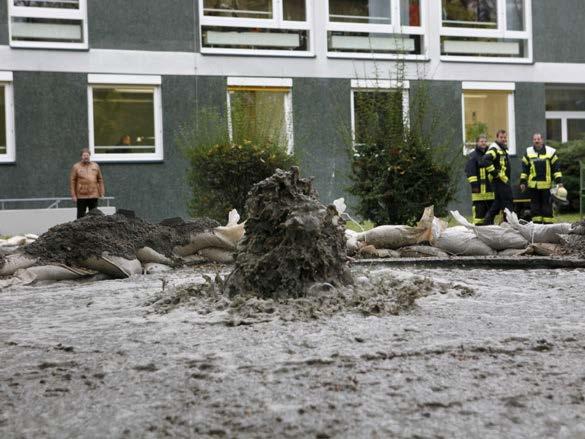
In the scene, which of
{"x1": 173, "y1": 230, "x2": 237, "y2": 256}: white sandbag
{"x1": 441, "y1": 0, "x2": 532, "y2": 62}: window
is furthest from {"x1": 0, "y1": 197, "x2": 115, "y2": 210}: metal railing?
{"x1": 441, "y1": 0, "x2": 532, "y2": 62}: window

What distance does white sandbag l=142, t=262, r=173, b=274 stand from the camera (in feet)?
30.4

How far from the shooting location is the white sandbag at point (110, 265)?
8.85 meters

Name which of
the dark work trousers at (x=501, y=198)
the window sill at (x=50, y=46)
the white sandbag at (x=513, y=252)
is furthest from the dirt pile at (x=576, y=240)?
the window sill at (x=50, y=46)

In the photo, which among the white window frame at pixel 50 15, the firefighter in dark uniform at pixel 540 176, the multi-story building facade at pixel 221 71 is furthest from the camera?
the multi-story building facade at pixel 221 71

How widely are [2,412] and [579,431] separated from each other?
198 cm

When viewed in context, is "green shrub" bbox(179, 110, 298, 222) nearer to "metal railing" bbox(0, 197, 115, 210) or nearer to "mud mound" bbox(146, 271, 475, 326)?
"metal railing" bbox(0, 197, 115, 210)

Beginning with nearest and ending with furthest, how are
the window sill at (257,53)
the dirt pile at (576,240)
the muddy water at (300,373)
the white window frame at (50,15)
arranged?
the muddy water at (300,373)
the dirt pile at (576,240)
the white window frame at (50,15)
the window sill at (257,53)

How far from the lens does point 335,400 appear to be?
337 centimetres

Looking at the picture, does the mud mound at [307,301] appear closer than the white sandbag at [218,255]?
Yes

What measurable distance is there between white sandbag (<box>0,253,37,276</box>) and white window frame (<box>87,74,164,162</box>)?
11.4 meters

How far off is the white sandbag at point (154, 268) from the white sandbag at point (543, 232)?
12.8 feet

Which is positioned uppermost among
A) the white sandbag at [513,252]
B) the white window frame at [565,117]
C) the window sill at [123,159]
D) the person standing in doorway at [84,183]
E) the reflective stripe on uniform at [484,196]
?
the white window frame at [565,117]

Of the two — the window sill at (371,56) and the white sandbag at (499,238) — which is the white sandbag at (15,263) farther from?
the window sill at (371,56)

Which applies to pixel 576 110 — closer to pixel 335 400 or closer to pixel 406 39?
pixel 406 39
